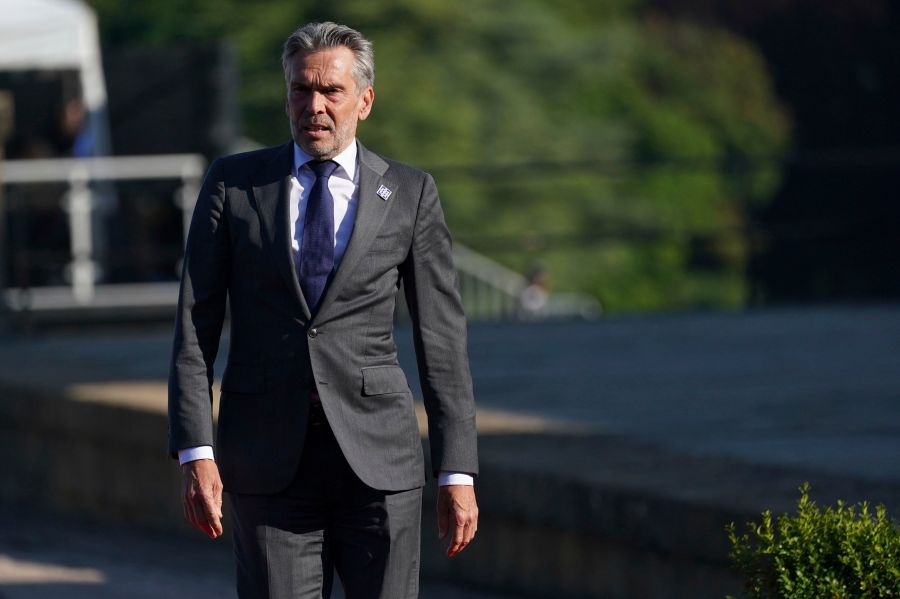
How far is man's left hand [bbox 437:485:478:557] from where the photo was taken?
394cm

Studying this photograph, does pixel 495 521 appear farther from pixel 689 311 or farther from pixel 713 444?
pixel 689 311

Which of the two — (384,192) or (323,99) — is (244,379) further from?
(323,99)

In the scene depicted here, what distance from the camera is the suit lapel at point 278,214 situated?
12.5ft

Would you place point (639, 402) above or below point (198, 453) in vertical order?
below

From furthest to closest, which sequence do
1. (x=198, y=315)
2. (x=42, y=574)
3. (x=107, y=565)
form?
(x=107, y=565) → (x=42, y=574) → (x=198, y=315)

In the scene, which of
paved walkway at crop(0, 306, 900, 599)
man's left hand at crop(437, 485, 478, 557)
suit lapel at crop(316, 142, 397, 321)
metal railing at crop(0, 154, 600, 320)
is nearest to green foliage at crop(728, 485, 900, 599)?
man's left hand at crop(437, 485, 478, 557)

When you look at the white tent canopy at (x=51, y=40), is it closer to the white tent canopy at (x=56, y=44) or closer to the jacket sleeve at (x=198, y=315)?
the white tent canopy at (x=56, y=44)

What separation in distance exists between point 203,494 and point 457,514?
1.68 feet

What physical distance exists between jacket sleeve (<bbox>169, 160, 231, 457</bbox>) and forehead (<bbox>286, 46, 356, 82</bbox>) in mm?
287

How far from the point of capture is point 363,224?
12.7ft

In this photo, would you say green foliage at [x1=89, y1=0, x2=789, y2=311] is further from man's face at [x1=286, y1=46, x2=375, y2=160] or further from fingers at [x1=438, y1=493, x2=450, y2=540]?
man's face at [x1=286, y1=46, x2=375, y2=160]

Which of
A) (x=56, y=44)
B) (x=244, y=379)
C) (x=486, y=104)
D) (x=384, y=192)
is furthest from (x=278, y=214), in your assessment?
(x=486, y=104)

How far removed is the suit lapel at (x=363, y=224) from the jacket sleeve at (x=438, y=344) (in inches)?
3.9

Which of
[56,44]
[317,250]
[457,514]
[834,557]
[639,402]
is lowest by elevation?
[639,402]
